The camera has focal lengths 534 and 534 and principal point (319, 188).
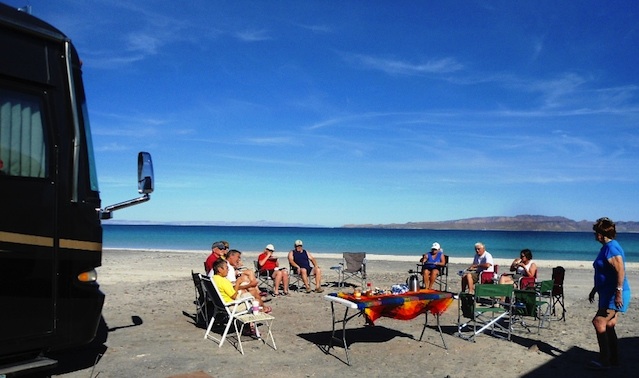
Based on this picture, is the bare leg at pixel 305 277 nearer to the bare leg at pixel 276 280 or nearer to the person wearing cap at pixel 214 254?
the bare leg at pixel 276 280

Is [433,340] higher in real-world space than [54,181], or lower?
lower

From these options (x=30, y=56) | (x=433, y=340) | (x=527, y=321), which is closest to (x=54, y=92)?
(x=30, y=56)

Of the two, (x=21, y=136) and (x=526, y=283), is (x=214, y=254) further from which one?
(x=21, y=136)

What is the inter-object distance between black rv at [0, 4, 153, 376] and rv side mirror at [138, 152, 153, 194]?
32 cm

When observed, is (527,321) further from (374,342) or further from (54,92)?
(54,92)

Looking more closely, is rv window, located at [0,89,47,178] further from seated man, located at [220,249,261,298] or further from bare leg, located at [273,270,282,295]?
bare leg, located at [273,270,282,295]

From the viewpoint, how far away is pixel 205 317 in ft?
23.9

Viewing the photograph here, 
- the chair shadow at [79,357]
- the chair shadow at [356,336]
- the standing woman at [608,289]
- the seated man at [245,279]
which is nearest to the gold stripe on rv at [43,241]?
the chair shadow at [79,357]

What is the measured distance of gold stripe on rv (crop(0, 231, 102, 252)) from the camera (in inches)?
131

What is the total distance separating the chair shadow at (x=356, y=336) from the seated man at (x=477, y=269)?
2.93 metres

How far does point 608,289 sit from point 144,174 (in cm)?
453

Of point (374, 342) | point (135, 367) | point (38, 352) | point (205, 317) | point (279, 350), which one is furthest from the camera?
point (205, 317)

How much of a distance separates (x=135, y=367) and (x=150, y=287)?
664 cm

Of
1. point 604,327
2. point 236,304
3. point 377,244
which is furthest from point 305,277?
point 377,244
